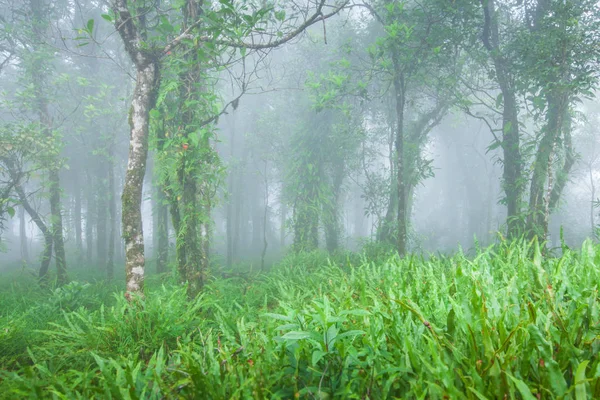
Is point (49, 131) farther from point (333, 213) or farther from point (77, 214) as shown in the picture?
point (333, 213)

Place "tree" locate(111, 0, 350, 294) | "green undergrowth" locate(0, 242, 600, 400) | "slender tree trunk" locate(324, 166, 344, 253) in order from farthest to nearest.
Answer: "slender tree trunk" locate(324, 166, 344, 253) < "tree" locate(111, 0, 350, 294) < "green undergrowth" locate(0, 242, 600, 400)

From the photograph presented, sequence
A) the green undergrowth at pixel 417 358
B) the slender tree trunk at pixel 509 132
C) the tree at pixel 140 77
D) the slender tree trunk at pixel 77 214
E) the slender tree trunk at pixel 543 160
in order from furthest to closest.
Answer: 1. the slender tree trunk at pixel 77 214
2. the slender tree trunk at pixel 509 132
3. the slender tree trunk at pixel 543 160
4. the tree at pixel 140 77
5. the green undergrowth at pixel 417 358

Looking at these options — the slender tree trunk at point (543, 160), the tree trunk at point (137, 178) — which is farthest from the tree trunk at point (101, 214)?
the slender tree trunk at point (543, 160)

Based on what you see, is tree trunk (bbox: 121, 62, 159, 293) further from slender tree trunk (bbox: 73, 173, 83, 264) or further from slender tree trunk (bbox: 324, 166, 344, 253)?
slender tree trunk (bbox: 73, 173, 83, 264)

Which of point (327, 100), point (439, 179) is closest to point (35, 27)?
point (327, 100)

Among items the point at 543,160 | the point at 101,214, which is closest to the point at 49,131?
the point at 101,214

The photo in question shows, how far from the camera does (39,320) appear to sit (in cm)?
509

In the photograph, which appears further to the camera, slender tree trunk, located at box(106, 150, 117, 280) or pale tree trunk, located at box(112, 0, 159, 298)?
slender tree trunk, located at box(106, 150, 117, 280)

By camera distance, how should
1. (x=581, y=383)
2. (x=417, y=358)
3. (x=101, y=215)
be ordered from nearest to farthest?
(x=581, y=383) < (x=417, y=358) < (x=101, y=215)

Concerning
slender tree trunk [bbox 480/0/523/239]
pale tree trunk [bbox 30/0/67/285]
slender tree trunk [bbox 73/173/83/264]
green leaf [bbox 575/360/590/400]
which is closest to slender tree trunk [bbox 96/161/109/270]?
slender tree trunk [bbox 73/173/83/264]

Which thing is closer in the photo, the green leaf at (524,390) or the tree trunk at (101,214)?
the green leaf at (524,390)

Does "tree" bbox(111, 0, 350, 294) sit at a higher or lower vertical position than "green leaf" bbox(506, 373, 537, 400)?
higher

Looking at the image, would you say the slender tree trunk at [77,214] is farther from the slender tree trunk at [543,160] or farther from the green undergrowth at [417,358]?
the slender tree trunk at [543,160]

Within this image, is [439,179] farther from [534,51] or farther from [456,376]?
[456,376]
